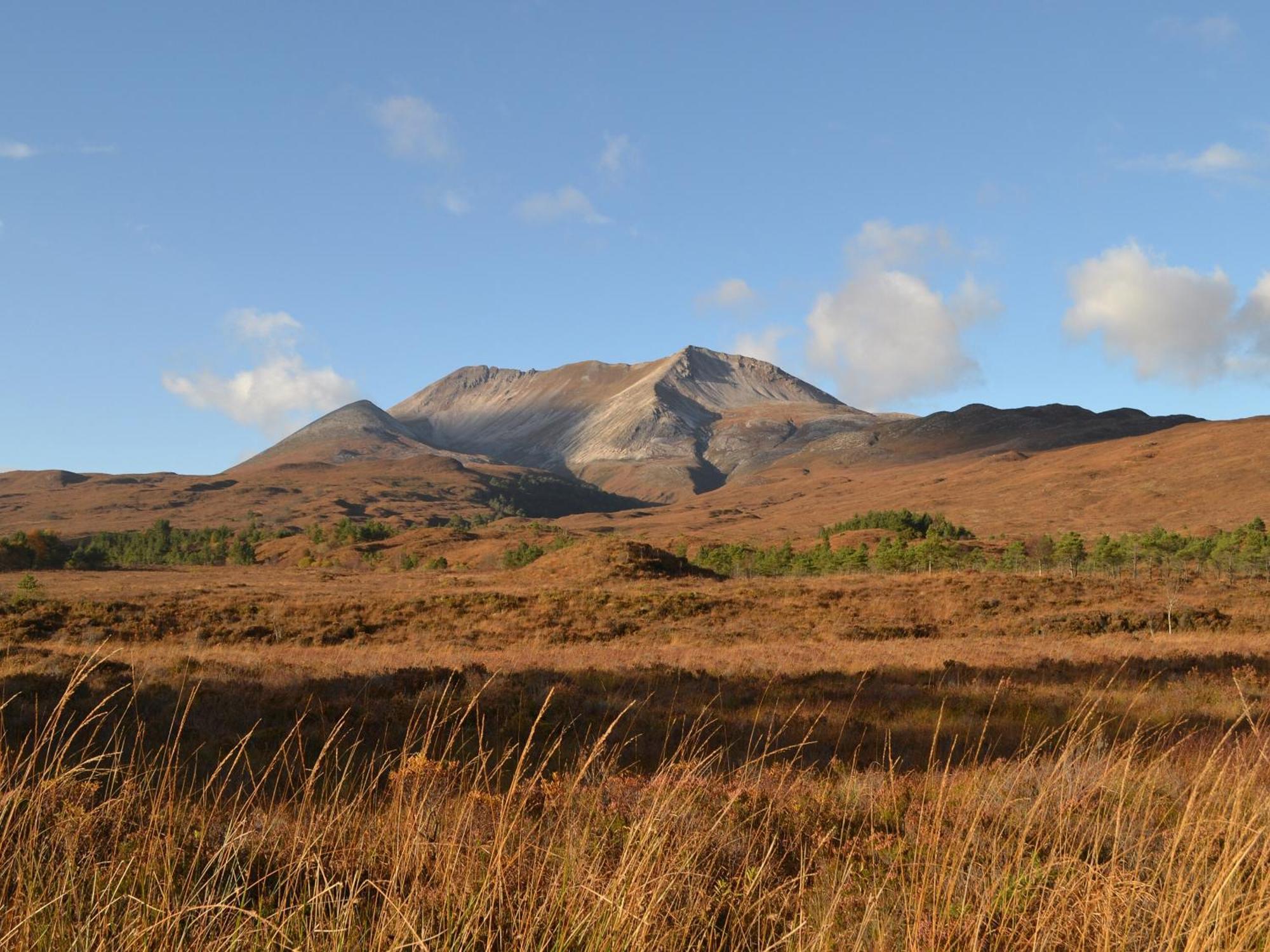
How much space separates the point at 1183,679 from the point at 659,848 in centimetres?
1481

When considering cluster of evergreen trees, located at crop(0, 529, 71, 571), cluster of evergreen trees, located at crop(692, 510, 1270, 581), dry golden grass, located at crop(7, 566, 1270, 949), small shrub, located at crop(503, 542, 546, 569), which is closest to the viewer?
dry golden grass, located at crop(7, 566, 1270, 949)

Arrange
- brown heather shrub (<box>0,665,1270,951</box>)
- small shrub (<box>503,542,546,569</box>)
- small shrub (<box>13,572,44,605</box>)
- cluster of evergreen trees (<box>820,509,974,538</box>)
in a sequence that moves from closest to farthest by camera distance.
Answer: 1. brown heather shrub (<box>0,665,1270,951</box>)
2. small shrub (<box>13,572,44,605</box>)
3. small shrub (<box>503,542,546,569</box>)
4. cluster of evergreen trees (<box>820,509,974,538</box>)

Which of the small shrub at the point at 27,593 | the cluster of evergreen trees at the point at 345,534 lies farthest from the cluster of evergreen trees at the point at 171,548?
the small shrub at the point at 27,593

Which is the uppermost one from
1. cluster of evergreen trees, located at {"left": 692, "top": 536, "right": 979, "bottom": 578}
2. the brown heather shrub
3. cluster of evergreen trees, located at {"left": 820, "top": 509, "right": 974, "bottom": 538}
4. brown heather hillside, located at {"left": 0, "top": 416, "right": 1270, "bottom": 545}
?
brown heather hillside, located at {"left": 0, "top": 416, "right": 1270, "bottom": 545}

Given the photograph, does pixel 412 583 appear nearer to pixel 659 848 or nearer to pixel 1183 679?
pixel 1183 679

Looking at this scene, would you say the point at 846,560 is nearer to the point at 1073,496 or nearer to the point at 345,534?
the point at 345,534

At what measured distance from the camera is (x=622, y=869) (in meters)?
3.18

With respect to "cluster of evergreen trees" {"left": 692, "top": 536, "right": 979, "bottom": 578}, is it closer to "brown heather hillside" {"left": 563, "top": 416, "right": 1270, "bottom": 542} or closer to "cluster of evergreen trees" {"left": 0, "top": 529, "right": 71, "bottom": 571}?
"brown heather hillside" {"left": 563, "top": 416, "right": 1270, "bottom": 542}

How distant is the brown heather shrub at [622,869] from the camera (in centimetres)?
312

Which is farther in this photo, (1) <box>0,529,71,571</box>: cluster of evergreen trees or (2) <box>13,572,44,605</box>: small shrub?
(1) <box>0,529,71,571</box>: cluster of evergreen trees

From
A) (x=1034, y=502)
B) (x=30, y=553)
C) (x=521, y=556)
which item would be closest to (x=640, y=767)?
(x=521, y=556)

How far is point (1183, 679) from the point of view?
47.5ft

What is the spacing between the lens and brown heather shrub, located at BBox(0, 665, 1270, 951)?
3123 mm

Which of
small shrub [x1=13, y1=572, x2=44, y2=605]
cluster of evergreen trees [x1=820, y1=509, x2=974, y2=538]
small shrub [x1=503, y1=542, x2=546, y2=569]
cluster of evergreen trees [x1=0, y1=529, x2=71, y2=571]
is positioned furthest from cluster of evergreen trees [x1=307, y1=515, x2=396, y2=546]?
cluster of evergreen trees [x1=820, y1=509, x2=974, y2=538]
